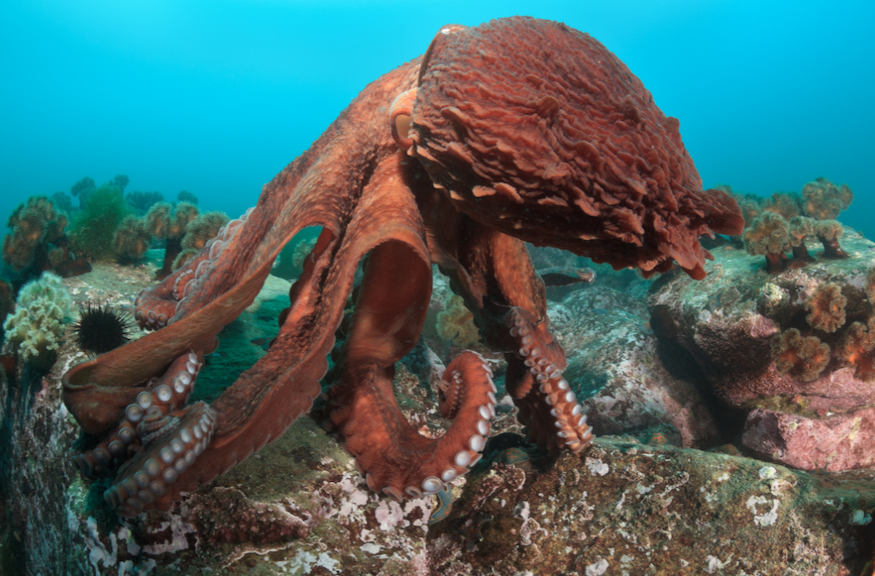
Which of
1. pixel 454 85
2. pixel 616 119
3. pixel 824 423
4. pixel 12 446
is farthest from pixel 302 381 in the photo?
pixel 824 423

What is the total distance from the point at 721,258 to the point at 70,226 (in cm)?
753

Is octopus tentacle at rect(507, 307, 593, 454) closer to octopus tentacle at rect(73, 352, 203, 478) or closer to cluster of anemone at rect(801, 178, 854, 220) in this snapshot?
octopus tentacle at rect(73, 352, 203, 478)

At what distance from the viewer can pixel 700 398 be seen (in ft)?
15.3

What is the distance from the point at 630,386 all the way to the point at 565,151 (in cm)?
383

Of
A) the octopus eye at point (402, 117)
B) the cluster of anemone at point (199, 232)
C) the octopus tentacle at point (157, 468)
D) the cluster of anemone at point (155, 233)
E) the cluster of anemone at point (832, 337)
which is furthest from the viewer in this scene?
the cluster of anemone at point (199, 232)

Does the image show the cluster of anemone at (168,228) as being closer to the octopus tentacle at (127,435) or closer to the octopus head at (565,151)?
the octopus tentacle at (127,435)

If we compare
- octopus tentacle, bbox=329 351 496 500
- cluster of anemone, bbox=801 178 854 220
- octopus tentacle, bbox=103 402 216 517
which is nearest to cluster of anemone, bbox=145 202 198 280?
octopus tentacle, bbox=329 351 496 500

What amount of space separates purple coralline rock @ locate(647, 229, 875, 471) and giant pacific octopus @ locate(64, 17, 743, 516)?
8.74ft

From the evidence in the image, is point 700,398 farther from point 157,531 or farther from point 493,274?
point 157,531

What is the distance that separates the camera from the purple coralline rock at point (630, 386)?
14.2 ft

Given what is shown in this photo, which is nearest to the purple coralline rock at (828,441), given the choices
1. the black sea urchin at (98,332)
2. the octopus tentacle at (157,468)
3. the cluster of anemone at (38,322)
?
the octopus tentacle at (157,468)

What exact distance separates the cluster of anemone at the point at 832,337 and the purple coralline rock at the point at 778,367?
0.6 inches

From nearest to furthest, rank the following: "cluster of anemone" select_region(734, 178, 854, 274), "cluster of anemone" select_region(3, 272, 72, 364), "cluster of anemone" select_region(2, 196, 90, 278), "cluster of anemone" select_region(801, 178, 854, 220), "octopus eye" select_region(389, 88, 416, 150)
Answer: "octopus eye" select_region(389, 88, 416, 150) → "cluster of anemone" select_region(3, 272, 72, 364) → "cluster of anemone" select_region(734, 178, 854, 274) → "cluster of anemone" select_region(2, 196, 90, 278) → "cluster of anemone" select_region(801, 178, 854, 220)

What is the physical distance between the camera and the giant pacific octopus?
1453 millimetres
